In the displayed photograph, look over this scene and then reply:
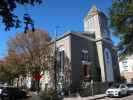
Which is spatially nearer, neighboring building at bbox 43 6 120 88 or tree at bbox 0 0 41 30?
tree at bbox 0 0 41 30

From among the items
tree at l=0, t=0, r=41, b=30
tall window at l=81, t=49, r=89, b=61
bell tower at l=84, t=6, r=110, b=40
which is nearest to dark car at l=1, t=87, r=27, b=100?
tall window at l=81, t=49, r=89, b=61

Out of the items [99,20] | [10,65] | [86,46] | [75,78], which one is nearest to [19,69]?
[10,65]

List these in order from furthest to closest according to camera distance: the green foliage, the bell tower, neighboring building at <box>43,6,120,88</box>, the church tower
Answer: the bell tower < the church tower < neighboring building at <box>43,6,120,88</box> < the green foliage

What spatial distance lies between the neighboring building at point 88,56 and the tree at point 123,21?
1693 cm

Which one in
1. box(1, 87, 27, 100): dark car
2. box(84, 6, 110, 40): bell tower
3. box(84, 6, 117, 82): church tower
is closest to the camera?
box(1, 87, 27, 100): dark car

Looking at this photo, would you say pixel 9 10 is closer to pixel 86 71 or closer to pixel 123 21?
pixel 123 21

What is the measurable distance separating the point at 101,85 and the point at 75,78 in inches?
167

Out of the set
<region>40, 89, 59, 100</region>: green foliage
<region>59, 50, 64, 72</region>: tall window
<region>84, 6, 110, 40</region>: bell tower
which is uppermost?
<region>84, 6, 110, 40</region>: bell tower

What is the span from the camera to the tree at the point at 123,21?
18.3 m

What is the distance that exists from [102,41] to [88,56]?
13.1 ft

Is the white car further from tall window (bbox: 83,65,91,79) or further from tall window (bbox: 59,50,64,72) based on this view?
tall window (bbox: 59,50,64,72)

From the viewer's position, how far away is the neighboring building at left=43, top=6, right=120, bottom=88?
3766cm

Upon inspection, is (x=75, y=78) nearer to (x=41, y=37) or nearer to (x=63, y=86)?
(x=63, y=86)

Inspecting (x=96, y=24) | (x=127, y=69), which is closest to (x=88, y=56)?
(x=96, y=24)
